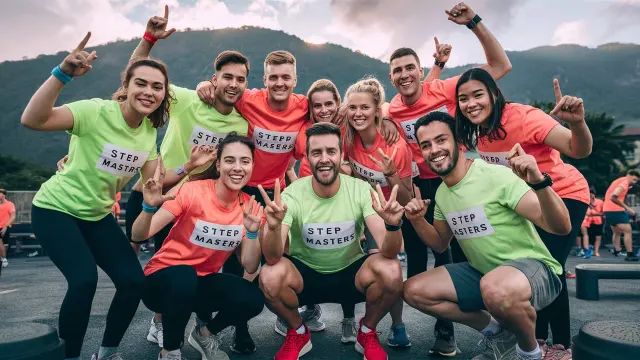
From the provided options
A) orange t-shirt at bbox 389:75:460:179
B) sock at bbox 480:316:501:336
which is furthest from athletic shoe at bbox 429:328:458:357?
orange t-shirt at bbox 389:75:460:179

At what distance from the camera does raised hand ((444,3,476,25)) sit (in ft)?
12.8

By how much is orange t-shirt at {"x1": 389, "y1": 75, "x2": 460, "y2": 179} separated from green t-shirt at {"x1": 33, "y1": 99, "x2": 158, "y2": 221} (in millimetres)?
2101

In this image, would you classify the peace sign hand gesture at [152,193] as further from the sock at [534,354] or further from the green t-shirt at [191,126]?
the sock at [534,354]

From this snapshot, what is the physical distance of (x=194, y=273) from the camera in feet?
10.6

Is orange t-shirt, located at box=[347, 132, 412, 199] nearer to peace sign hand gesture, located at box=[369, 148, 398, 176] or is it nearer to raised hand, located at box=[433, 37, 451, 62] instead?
peace sign hand gesture, located at box=[369, 148, 398, 176]

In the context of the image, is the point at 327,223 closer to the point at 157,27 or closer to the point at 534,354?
the point at 534,354

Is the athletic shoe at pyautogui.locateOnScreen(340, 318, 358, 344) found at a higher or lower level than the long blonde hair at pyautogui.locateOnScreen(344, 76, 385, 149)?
lower

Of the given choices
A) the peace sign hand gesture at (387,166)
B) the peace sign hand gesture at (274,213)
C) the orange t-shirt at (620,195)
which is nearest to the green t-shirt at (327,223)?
the peace sign hand gesture at (387,166)

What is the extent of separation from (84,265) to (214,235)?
2.74 feet

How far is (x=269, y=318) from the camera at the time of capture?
4789mm

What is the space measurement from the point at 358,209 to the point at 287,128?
1.01m

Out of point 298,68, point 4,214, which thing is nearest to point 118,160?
point 4,214

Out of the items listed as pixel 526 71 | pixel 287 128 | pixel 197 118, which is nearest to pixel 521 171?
pixel 287 128

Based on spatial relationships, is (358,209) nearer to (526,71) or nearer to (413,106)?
(413,106)
